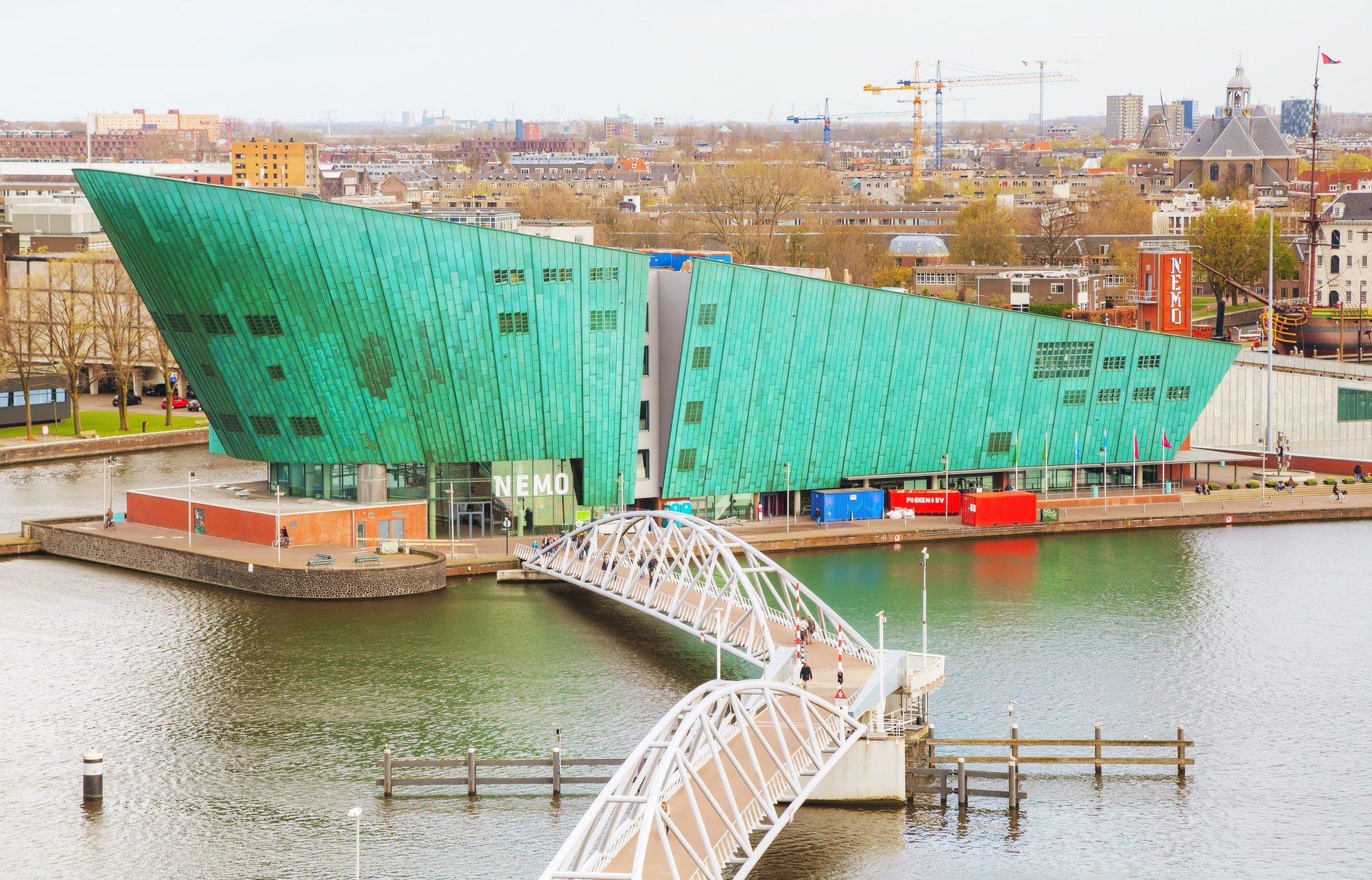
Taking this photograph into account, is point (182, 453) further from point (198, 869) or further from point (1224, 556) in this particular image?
point (198, 869)

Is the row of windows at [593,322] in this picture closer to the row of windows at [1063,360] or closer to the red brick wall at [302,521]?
the red brick wall at [302,521]

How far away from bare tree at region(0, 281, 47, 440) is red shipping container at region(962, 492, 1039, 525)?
175 feet

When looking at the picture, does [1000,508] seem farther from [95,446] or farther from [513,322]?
[95,446]

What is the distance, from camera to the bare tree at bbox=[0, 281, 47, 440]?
10619 centimetres

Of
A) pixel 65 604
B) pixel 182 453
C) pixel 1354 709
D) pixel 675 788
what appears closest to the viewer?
pixel 675 788

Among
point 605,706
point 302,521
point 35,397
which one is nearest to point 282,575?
point 302,521

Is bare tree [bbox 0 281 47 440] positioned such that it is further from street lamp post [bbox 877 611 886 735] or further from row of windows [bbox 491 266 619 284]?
street lamp post [bbox 877 611 886 735]

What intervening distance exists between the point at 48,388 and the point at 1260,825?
276ft

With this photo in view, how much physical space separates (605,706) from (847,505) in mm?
29697

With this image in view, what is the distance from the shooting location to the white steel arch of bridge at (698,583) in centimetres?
5306

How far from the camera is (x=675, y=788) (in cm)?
3581

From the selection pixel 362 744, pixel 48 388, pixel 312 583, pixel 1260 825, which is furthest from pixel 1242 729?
pixel 48 388

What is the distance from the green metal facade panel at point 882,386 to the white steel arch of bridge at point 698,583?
670 cm

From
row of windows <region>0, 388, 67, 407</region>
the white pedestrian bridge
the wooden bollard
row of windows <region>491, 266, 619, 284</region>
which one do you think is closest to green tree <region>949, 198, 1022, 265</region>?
row of windows <region>0, 388, 67, 407</region>
